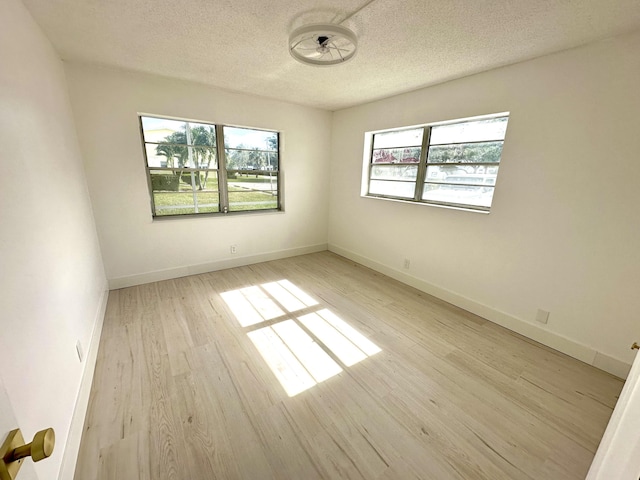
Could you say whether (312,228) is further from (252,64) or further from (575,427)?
(575,427)

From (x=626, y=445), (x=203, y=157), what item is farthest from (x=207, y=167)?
(x=626, y=445)

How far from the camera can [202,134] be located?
344 cm

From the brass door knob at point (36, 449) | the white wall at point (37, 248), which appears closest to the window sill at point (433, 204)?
the brass door knob at point (36, 449)

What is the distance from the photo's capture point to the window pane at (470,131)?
2574 millimetres

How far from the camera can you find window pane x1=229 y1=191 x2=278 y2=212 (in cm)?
390

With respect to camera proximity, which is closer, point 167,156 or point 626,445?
point 626,445

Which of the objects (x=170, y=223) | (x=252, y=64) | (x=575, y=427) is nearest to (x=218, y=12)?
(x=252, y=64)

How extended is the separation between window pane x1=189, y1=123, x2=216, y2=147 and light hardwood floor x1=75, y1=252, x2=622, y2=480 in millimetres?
2086

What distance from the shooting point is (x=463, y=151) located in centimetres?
286

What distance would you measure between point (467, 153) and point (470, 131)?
231 millimetres

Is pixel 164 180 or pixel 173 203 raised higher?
pixel 164 180

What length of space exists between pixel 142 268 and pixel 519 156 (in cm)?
431

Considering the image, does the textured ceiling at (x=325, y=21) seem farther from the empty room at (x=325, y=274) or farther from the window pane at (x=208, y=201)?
the window pane at (x=208, y=201)

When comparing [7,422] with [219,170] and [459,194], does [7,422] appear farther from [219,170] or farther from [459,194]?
[219,170]
